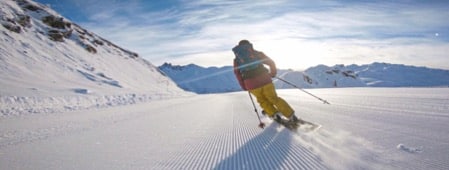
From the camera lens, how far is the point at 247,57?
22.9ft

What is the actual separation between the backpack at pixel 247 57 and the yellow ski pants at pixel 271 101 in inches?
19.8

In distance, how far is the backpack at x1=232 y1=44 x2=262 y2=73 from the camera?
22.9 feet

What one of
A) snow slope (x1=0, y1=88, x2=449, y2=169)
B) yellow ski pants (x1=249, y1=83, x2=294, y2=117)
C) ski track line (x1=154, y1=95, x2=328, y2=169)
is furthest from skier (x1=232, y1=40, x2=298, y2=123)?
ski track line (x1=154, y1=95, x2=328, y2=169)

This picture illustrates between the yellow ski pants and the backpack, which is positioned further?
the backpack

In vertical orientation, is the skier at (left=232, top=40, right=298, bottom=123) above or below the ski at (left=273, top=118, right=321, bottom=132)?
above

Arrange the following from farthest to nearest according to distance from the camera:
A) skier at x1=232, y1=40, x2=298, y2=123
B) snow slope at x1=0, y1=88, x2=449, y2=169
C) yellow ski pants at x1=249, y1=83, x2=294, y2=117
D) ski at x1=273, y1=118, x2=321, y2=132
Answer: skier at x1=232, y1=40, x2=298, y2=123 < yellow ski pants at x1=249, y1=83, x2=294, y2=117 < ski at x1=273, y1=118, x2=321, y2=132 < snow slope at x1=0, y1=88, x2=449, y2=169

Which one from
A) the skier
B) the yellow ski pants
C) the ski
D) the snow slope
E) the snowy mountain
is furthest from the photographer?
the snowy mountain

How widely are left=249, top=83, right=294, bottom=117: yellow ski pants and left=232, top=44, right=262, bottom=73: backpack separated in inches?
19.8

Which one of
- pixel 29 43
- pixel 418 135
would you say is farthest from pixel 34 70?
pixel 418 135

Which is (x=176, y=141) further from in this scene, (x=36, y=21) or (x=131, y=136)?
(x=36, y=21)

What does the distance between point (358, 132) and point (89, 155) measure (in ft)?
13.1

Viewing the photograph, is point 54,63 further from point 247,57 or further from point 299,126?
point 299,126

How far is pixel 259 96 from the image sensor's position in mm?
7109

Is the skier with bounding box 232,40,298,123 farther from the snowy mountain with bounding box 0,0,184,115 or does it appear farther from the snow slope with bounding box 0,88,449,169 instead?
Result: the snowy mountain with bounding box 0,0,184,115
